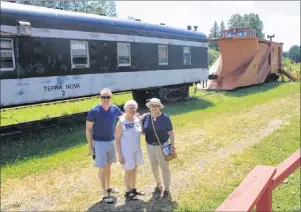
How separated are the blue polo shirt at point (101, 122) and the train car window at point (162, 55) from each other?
9.86 meters

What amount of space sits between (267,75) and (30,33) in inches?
827

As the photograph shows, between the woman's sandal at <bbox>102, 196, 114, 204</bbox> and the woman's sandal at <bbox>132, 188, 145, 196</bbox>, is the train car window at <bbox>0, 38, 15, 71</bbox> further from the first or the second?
the woman's sandal at <bbox>132, 188, 145, 196</bbox>

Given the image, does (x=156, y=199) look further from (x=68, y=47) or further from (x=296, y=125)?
(x=296, y=125)

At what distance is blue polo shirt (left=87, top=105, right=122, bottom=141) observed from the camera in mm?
5438

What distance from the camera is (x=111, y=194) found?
5.90 m

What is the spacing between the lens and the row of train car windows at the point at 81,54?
29.8ft

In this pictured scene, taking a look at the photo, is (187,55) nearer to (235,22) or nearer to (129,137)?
(235,22)

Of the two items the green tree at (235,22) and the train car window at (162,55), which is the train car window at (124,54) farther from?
the green tree at (235,22)

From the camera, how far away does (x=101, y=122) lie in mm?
5449

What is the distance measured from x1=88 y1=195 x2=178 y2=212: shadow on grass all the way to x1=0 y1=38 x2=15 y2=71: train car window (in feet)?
17.4

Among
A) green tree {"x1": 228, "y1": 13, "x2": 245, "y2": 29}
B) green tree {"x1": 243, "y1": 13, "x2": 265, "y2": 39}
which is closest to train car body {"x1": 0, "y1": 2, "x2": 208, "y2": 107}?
green tree {"x1": 228, "y1": 13, "x2": 245, "y2": 29}

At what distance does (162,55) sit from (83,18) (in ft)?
16.3

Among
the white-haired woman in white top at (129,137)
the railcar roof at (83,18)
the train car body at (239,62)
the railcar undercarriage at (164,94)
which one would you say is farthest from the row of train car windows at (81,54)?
the train car body at (239,62)

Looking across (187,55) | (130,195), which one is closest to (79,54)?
(130,195)
